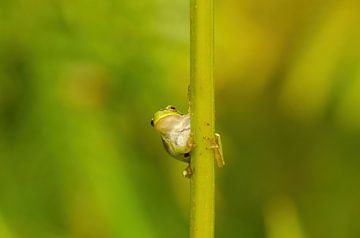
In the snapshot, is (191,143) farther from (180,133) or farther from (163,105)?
(163,105)

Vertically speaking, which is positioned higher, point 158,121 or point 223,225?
point 223,225

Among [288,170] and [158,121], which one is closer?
[158,121]

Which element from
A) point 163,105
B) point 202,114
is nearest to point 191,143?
point 202,114

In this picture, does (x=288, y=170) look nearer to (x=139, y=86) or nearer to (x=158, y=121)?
(x=139, y=86)

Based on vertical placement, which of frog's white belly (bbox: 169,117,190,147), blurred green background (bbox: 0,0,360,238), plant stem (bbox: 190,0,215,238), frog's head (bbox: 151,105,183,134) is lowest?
plant stem (bbox: 190,0,215,238)

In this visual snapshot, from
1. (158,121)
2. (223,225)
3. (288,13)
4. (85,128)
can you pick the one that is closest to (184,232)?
(223,225)

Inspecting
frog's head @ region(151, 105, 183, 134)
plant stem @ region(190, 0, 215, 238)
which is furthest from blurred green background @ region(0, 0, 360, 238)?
plant stem @ region(190, 0, 215, 238)

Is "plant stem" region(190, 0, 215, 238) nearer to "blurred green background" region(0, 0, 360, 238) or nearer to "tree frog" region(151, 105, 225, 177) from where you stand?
"tree frog" region(151, 105, 225, 177)
